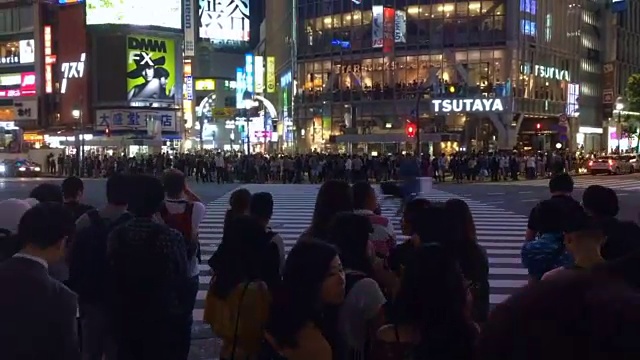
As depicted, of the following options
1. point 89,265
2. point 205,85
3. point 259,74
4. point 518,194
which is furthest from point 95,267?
point 205,85

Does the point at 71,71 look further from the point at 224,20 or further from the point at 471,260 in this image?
the point at 471,260

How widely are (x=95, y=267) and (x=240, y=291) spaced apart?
1472 mm

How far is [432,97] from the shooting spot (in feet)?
175

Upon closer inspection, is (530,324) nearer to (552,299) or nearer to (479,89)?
(552,299)

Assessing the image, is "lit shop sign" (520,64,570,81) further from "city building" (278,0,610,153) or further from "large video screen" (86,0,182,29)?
"large video screen" (86,0,182,29)

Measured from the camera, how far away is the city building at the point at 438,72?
53.0 m

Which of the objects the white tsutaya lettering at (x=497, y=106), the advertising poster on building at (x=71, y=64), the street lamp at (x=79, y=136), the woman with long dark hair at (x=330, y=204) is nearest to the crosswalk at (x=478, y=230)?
the woman with long dark hair at (x=330, y=204)

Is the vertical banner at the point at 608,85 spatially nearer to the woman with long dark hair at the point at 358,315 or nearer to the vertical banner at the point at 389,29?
the vertical banner at the point at 389,29

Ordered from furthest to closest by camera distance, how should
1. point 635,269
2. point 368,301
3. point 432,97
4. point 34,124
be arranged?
point 34,124
point 432,97
point 368,301
point 635,269

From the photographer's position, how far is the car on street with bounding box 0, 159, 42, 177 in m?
47.5

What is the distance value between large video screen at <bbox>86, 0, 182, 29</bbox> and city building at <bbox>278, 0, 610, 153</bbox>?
1226 centimetres

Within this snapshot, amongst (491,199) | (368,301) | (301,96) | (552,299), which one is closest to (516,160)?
(491,199)

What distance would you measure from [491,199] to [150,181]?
23.2 m

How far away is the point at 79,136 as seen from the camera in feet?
169
